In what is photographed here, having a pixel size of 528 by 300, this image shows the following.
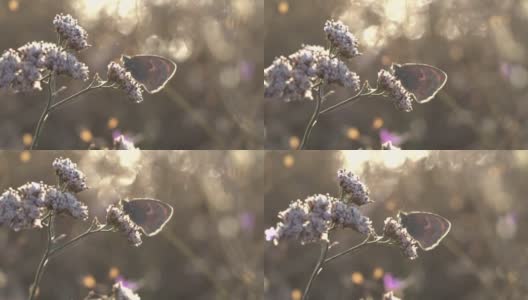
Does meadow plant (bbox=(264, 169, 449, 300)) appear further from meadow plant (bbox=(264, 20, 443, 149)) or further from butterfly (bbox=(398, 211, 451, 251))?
meadow plant (bbox=(264, 20, 443, 149))

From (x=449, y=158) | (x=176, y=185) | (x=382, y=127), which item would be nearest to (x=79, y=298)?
(x=176, y=185)

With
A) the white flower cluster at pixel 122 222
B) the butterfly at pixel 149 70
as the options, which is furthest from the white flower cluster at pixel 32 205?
the butterfly at pixel 149 70

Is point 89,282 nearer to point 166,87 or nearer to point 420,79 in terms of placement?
point 166,87

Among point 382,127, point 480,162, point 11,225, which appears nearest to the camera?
point 11,225

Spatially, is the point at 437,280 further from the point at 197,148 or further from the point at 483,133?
the point at 197,148

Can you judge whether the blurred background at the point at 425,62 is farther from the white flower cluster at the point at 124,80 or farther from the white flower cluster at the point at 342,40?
the white flower cluster at the point at 124,80

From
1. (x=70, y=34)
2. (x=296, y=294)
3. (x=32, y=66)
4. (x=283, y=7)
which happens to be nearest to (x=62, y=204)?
(x=32, y=66)
